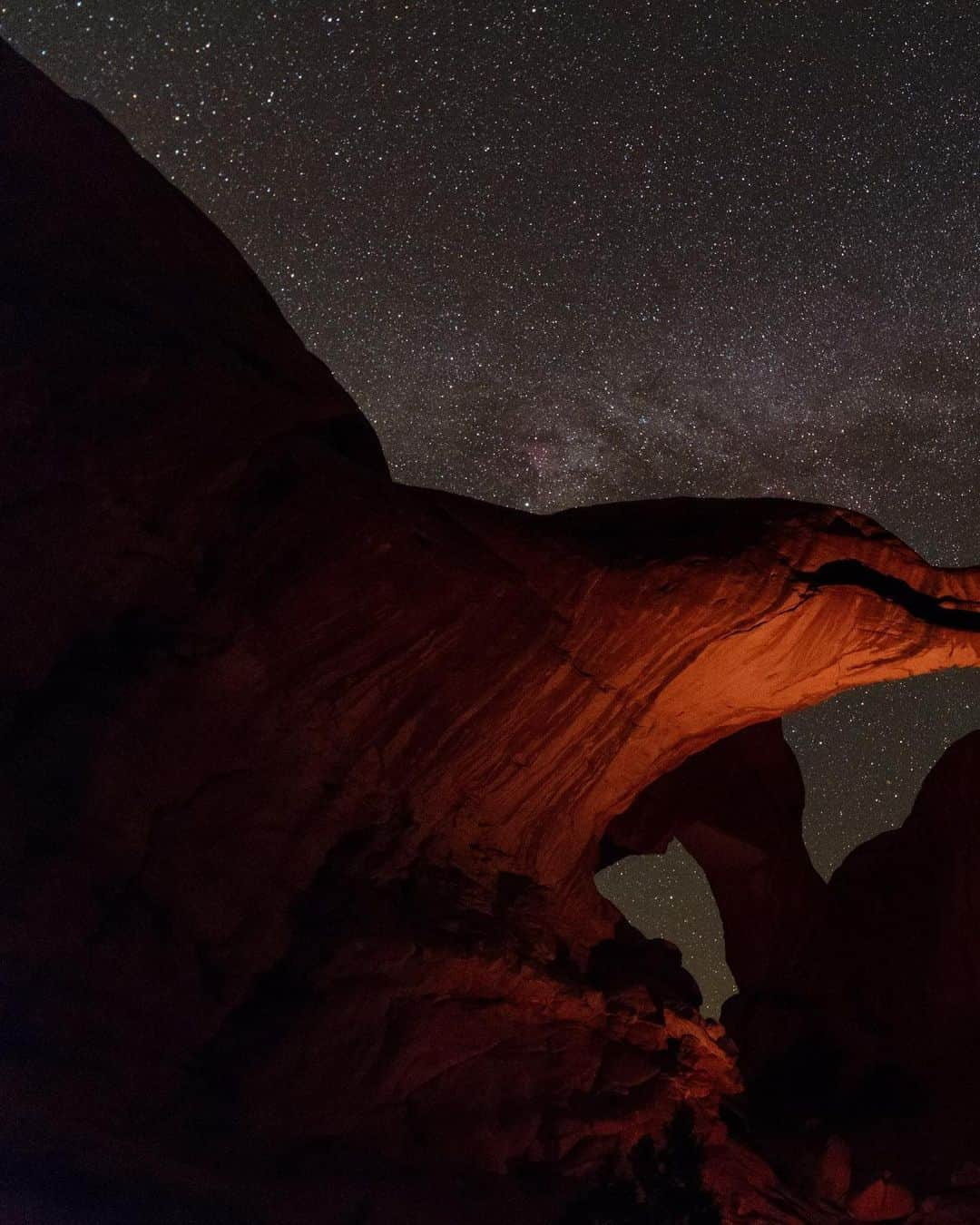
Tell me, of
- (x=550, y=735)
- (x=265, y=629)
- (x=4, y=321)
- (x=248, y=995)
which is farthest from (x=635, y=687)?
(x=4, y=321)

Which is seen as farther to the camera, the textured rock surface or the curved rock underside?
the textured rock surface

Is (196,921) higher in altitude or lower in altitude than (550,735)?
lower

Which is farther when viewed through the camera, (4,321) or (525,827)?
(525,827)

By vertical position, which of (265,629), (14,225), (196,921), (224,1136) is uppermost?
(14,225)

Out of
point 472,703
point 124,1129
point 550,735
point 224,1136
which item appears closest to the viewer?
point 124,1129

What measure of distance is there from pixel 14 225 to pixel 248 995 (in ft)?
28.0

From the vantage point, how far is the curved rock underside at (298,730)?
11.3 m

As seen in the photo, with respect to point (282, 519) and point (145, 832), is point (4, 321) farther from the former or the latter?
point (145, 832)

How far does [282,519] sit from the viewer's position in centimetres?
1291

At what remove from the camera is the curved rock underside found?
11320 mm

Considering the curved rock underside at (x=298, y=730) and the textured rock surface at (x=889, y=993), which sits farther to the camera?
the textured rock surface at (x=889, y=993)

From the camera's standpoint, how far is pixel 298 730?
44.3 feet

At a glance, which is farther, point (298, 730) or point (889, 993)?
point (889, 993)

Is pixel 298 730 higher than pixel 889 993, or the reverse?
pixel 298 730
